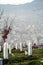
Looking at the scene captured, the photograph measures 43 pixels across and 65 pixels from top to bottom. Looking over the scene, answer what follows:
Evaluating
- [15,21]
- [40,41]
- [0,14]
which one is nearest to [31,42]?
[40,41]

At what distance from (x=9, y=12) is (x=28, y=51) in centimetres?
72

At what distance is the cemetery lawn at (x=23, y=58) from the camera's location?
4.12 metres

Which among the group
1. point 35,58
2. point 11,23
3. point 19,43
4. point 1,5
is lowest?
point 35,58

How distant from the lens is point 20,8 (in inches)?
168

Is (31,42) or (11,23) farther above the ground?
(11,23)

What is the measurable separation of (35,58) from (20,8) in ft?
2.87

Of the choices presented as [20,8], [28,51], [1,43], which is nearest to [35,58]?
[28,51]

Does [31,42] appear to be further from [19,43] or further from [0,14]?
[0,14]

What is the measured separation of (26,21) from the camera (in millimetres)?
4246

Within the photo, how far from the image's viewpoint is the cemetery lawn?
4.12 meters

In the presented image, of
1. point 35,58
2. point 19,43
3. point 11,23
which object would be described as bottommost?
point 35,58

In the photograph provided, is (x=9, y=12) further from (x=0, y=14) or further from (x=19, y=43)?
(x=19, y=43)

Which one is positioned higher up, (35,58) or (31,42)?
(31,42)

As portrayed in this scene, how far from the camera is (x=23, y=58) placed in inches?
163
